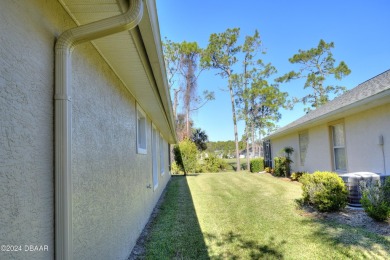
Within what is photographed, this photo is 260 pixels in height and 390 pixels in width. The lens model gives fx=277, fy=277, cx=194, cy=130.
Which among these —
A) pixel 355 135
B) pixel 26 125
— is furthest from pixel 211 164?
pixel 26 125

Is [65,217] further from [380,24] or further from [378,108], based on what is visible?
[380,24]

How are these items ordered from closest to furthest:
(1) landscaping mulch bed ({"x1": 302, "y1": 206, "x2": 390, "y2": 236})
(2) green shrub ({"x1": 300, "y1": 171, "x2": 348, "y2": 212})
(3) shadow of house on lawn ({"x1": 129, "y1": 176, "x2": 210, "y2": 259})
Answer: (3) shadow of house on lawn ({"x1": 129, "y1": 176, "x2": 210, "y2": 259}) → (1) landscaping mulch bed ({"x1": 302, "y1": 206, "x2": 390, "y2": 236}) → (2) green shrub ({"x1": 300, "y1": 171, "x2": 348, "y2": 212})

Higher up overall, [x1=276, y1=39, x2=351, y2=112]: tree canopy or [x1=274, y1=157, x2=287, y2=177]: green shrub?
[x1=276, y1=39, x2=351, y2=112]: tree canopy

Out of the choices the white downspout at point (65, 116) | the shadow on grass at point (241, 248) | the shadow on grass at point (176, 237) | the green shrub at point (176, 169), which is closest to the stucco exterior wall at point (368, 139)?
the shadow on grass at point (241, 248)

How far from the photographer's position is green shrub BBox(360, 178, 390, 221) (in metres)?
5.25

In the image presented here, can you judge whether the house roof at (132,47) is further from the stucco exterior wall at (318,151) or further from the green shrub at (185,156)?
the green shrub at (185,156)

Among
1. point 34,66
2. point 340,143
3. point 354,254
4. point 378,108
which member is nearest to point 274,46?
point 340,143

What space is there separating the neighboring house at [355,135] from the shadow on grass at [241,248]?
14.2 feet

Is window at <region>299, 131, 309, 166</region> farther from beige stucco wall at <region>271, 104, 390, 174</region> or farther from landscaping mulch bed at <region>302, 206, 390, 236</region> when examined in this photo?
landscaping mulch bed at <region>302, 206, 390, 236</region>

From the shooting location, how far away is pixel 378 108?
24.4ft

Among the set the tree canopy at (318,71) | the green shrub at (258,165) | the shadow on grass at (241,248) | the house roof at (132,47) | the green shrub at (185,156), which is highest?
the tree canopy at (318,71)

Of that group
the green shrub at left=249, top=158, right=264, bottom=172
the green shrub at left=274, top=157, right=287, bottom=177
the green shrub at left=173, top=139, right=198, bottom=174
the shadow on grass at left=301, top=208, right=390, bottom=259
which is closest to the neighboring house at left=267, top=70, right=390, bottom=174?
the green shrub at left=274, top=157, right=287, bottom=177

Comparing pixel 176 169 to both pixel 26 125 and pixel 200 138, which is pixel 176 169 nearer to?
pixel 200 138

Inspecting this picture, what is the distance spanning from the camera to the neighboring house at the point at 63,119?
1468 millimetres
